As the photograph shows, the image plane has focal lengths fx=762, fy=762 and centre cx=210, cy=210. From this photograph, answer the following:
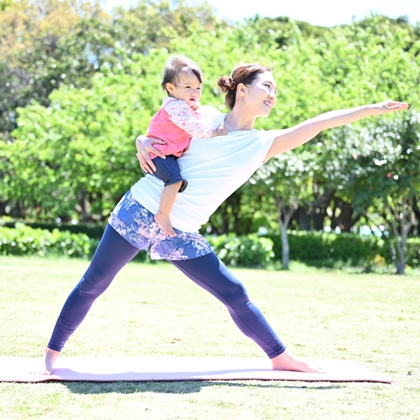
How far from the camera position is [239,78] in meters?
4.89

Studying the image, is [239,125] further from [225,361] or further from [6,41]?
[6,41]

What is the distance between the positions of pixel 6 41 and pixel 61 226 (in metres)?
10.3

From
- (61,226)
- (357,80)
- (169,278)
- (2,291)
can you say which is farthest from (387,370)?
(61,226)

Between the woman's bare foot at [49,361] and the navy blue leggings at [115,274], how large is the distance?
0.03m

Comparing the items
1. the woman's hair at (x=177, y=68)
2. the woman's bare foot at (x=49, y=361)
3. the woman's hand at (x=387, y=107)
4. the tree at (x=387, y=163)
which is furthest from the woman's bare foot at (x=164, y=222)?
the tree at (x=387, y=163)

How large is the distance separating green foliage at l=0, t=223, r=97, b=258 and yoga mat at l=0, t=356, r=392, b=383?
12720mm

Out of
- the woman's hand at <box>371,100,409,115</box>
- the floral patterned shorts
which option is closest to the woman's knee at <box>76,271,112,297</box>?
the floral patterned shorts

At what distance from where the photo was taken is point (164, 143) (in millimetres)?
4660

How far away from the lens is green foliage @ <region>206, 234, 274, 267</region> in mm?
18312

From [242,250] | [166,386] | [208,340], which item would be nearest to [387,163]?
[242,250]

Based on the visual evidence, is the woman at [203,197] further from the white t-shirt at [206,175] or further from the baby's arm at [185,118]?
the baby's arm at [185,118]

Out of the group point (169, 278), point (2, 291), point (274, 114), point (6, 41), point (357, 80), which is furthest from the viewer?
point (6, 41)

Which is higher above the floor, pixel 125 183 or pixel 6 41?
pixel 6 41

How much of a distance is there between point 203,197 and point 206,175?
0.45 feet
